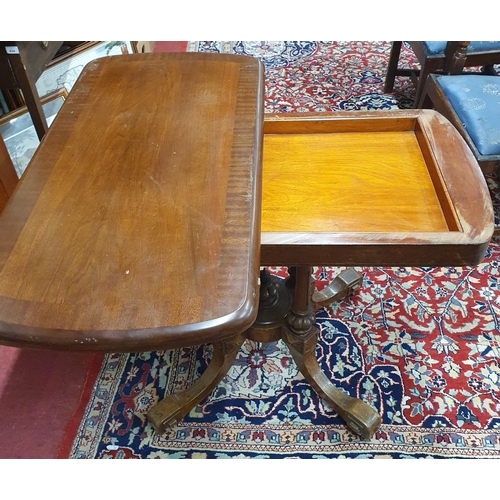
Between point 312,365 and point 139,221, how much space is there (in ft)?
2.45

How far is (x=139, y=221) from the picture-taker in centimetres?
73

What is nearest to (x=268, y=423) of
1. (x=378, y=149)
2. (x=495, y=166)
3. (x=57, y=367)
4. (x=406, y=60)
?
(x=57, y=367)

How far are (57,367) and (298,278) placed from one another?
80cm

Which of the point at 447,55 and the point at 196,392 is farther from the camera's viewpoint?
the point at 447,55

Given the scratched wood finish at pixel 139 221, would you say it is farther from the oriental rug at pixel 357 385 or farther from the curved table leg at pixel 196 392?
the oriental rug at pixel 357 385

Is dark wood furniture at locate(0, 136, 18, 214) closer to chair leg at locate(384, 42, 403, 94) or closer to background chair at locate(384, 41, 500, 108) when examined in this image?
background chair at locate(384, 41, 500, 108)

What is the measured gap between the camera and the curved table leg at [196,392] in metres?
1.25

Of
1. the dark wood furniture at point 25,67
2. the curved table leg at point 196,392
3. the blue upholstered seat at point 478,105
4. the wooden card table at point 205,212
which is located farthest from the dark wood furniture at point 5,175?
the blue upholstered seat at point 478,105

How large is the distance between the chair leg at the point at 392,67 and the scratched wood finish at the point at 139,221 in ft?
5.44

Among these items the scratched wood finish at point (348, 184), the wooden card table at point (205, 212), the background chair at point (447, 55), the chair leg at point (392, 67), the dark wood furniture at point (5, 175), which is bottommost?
the chair leg at point (392, 67)

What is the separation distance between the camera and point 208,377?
130 cm

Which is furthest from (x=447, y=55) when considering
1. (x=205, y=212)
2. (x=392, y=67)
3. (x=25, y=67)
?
(x=205, y=212)

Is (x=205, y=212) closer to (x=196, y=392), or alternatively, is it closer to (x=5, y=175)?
(x=196, y=392)

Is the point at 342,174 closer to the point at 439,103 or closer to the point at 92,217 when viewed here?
the point at 92,217
